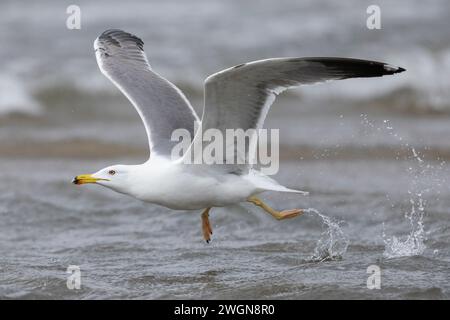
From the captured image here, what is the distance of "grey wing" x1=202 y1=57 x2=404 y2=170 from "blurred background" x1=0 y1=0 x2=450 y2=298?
1.02 m

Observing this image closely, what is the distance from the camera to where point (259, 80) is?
16.5ft

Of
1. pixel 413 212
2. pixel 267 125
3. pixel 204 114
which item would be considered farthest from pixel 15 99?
pixel 204 114

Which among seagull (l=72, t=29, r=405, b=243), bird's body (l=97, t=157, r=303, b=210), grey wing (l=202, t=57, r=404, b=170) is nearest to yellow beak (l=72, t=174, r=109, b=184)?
seagull (l=72, t=29, r=405, b=243)

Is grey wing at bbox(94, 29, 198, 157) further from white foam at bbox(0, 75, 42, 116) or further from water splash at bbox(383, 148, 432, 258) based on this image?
white foam at bbox(0, 75, 42, 116)

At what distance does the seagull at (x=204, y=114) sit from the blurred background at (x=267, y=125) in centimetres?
52

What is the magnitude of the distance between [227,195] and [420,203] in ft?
6.88

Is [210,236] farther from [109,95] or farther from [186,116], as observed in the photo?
[109,95]

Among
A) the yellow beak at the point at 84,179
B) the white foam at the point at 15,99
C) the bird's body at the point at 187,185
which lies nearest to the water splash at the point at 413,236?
the bird's body at the point at 187,185

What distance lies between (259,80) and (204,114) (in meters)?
0.38

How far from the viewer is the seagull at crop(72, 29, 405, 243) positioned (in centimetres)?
491

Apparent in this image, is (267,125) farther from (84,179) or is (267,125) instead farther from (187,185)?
(84,179)

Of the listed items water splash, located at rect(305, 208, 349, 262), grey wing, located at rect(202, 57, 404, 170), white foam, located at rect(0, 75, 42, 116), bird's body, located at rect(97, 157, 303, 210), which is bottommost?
water splash, located at rect(305, 208, 349, 262)

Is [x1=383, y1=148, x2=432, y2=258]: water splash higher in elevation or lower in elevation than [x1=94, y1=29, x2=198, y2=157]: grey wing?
lower

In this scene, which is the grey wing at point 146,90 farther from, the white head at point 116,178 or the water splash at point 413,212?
the water splash at point 413,212
